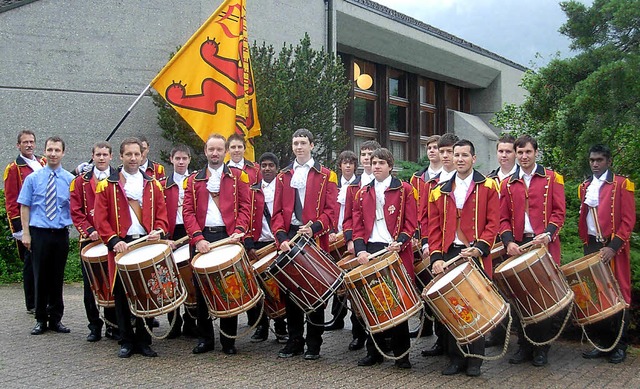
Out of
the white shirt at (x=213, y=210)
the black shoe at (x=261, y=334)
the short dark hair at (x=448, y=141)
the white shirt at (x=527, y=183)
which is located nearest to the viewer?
the white shirt at (x=527, y=183)

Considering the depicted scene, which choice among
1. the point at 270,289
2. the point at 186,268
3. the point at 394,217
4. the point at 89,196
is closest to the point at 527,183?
the point at 394,217

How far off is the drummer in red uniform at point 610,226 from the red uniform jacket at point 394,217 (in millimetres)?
Result: 1731

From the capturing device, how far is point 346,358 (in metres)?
7.06

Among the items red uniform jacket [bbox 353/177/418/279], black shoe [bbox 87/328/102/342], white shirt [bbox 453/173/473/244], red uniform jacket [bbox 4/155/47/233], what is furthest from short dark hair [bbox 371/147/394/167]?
red uniform jacket [bbox 4/155/47/233]

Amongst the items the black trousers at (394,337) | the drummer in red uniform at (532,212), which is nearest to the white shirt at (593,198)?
the drummer in red uniform at (532,212)

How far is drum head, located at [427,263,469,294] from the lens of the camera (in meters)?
5.91

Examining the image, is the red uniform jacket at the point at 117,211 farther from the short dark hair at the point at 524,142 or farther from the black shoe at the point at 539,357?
the black shoe at the point at 539,357

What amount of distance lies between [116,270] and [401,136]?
822 inches

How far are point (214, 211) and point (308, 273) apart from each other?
131cm

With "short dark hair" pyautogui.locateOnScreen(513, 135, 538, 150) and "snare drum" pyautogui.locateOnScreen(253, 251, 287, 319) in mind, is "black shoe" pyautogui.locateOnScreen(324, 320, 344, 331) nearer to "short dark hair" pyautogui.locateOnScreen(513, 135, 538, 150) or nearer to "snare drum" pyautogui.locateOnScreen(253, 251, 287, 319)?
"snare drum" pyautogui.locateOnScreen(253, 251, 287, 319)

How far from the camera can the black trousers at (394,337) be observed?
6.50 meters

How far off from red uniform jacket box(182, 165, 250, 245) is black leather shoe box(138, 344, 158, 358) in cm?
121

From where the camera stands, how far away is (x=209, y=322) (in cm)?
734

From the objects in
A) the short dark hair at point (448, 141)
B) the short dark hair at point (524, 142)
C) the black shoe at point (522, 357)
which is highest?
the short dark hair at point (448, 141)
